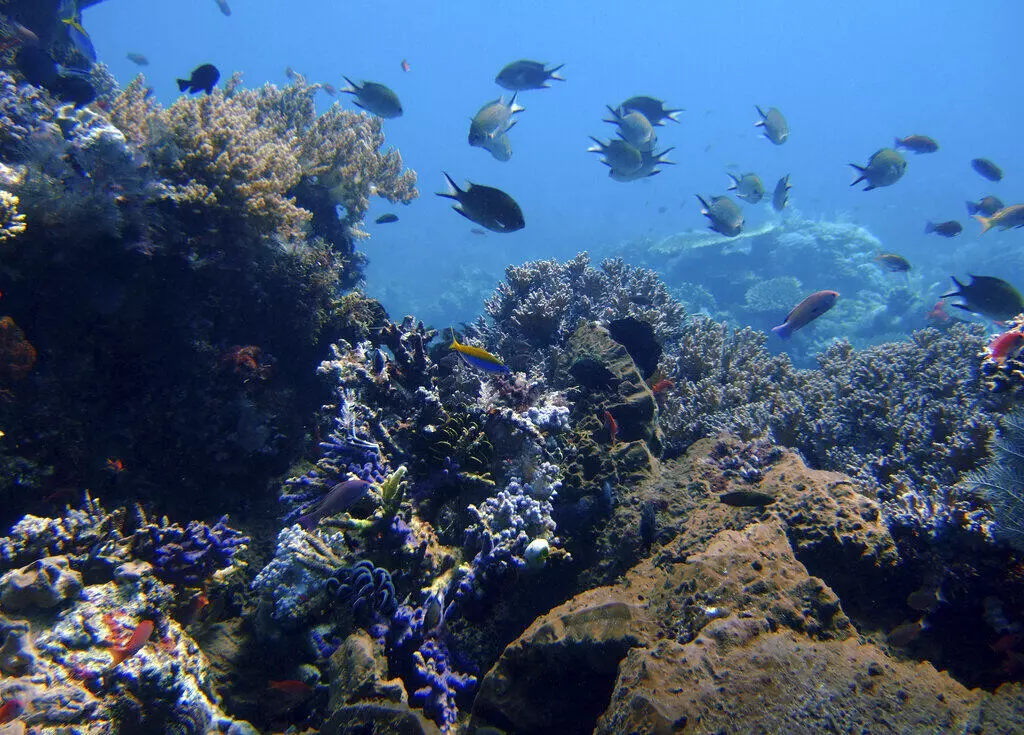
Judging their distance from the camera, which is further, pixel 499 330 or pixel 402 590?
pixel 499 330

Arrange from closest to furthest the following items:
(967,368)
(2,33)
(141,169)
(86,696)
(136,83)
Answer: (86,696)
(141,169)
(967,368)
(2,33)
(136,83)

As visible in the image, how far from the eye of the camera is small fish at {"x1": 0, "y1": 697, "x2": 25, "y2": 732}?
2.03 m

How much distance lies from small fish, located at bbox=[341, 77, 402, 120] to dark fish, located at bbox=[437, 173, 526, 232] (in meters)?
4.05

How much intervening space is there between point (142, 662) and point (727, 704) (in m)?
2.91

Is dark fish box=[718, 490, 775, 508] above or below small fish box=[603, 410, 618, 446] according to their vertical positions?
below

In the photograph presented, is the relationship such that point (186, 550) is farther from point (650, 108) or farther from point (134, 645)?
point (650, 108)

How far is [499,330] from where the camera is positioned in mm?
6113

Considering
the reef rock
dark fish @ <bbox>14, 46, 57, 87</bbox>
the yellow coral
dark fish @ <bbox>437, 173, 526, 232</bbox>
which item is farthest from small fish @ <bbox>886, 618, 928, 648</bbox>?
dark fish @ <bbox>14, 46, 57, 87</bbox>

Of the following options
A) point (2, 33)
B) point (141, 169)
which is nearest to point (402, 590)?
point (141, 169)

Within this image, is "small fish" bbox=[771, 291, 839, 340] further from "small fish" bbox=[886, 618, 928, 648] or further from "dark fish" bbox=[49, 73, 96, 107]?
"dark fish" bbox=[49, 73, 96, 107]

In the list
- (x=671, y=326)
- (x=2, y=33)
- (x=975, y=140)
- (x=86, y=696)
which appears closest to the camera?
(x=86, y=696)

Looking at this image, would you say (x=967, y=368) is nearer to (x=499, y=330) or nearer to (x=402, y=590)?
(x=499, y=330)

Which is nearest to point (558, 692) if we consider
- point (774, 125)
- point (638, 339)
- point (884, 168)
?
point (638, 339)

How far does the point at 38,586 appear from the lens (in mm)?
2477
